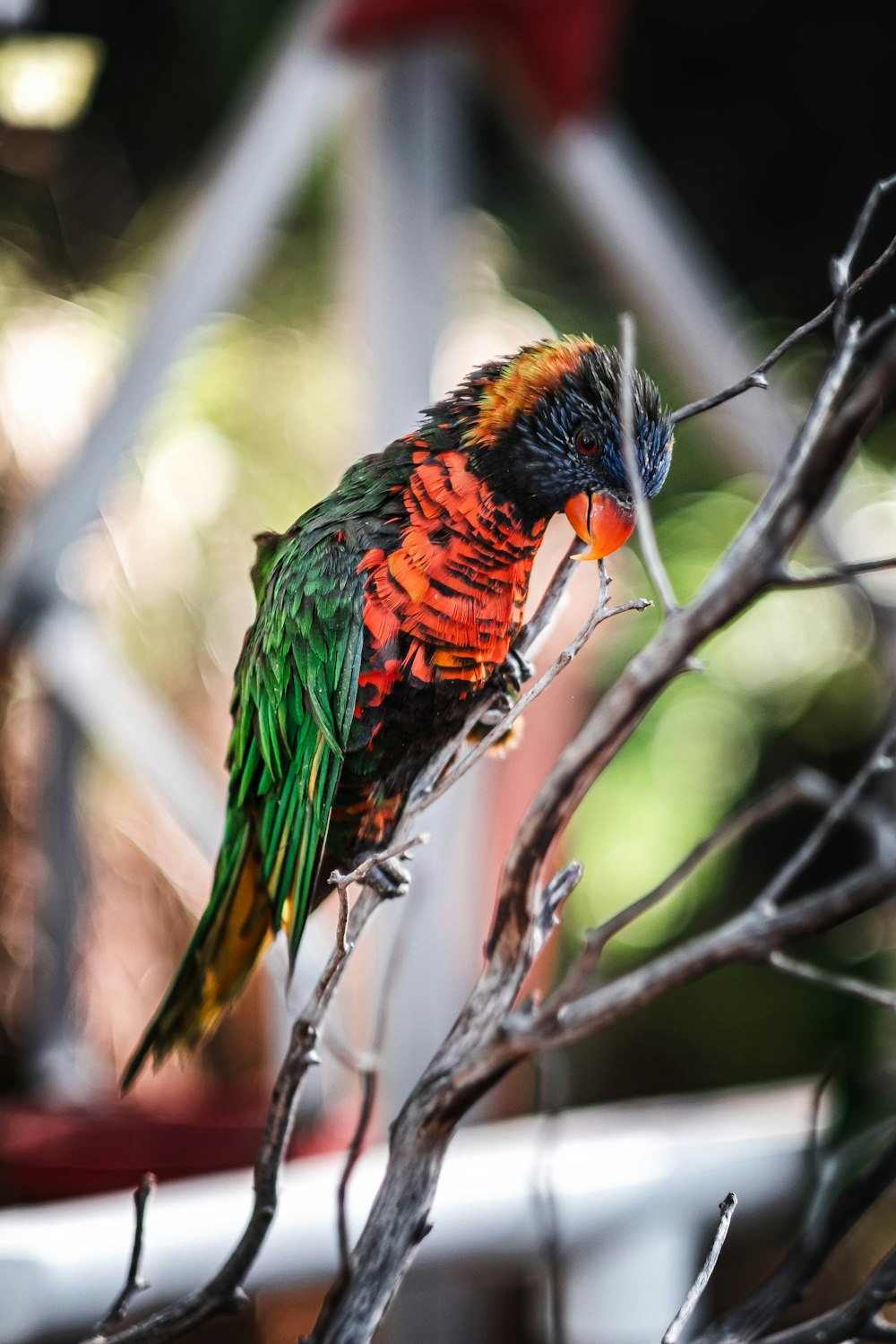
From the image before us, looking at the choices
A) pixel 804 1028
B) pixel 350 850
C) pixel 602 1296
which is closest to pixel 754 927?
pixel 350 850

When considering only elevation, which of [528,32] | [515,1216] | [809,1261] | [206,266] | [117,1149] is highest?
[528,32]

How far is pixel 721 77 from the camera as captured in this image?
1329mm

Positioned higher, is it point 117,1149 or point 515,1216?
point 117,1149

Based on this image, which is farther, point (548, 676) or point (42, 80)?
Answer: point (42, 80)

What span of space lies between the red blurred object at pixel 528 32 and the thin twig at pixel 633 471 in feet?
2.01

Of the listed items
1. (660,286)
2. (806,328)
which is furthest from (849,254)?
(660,286)

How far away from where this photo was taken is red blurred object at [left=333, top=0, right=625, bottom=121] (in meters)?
0.81

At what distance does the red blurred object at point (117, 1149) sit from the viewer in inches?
31.7

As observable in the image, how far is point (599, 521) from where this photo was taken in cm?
32

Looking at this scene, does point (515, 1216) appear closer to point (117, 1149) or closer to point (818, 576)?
point (117, 1149)

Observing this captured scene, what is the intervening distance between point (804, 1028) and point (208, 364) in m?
1.24

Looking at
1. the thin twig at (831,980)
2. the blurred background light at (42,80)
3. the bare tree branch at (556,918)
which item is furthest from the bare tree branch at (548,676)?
the blurred background light at (42,80)

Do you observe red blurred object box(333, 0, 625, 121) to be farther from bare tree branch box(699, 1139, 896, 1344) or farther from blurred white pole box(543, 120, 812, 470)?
bare tree branch box(699, 1139, 896, 1344)

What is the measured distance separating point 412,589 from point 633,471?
0.24 ft
